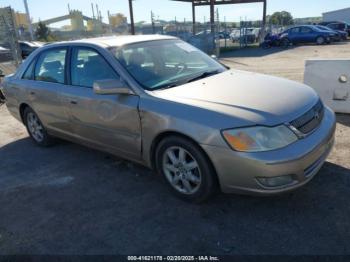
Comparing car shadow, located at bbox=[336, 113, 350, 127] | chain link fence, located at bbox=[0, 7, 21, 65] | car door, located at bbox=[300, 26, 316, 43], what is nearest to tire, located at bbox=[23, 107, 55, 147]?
car shadow, located at bbox=[336, 113, 350, 127]

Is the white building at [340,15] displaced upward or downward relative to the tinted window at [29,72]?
Result: downward

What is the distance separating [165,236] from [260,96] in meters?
1.58

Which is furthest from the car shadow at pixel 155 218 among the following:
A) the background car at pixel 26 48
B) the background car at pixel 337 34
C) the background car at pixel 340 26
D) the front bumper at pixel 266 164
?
the background car at pixel 340 26

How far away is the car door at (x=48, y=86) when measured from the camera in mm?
4676

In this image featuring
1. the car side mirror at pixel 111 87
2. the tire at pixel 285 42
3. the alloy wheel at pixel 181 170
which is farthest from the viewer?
the tire at pixel 285 42

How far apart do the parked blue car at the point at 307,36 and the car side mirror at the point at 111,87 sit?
24242mm

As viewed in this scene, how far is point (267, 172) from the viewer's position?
289 centimetres

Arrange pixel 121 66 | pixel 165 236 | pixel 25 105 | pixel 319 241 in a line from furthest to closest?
pixel 25 105
pixel 121 66
pixel 165 236
pixel 319 241

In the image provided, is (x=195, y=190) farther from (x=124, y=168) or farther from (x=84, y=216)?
(x=124, y=168)

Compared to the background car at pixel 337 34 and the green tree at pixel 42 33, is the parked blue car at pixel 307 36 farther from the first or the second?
the green tree at pixel 42 33

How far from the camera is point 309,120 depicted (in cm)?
324

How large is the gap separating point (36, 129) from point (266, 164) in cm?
411

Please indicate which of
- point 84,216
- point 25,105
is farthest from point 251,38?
point 84,216

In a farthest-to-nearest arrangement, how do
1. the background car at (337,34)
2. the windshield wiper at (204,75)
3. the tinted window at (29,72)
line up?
1. the background car at (337,34)
2. the tinted window at (29,72)
3. the windshield wiper at (204,75)
